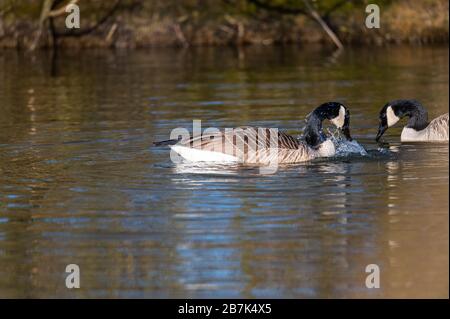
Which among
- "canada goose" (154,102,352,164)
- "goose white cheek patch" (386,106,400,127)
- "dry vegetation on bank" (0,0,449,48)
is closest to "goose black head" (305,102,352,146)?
"canada goose" (154,102,352,164)

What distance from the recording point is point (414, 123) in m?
18.2

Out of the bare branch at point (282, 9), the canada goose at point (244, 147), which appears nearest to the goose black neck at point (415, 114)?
the canada goose at point (244, 147)

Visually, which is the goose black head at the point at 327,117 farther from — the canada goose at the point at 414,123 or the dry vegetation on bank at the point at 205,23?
the dry vegetation on bank at the point at 205,23

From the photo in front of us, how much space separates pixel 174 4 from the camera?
39.9 meters

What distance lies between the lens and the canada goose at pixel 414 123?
1753 centimetres

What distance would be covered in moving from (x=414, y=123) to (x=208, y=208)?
721 centimetres

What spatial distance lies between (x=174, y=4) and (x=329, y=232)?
30.0 meters

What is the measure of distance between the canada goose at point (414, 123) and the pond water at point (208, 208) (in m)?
0.26

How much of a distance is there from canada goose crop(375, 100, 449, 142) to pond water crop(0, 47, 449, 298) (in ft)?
0.85

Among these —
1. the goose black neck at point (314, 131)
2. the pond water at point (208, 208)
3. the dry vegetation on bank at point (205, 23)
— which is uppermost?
the dry vegetation on bank at point (205, 23)

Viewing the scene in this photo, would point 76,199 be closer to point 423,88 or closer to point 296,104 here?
point 296,104
